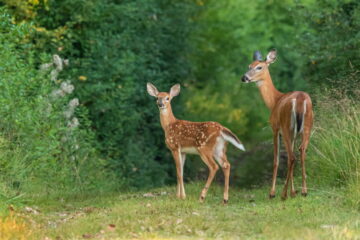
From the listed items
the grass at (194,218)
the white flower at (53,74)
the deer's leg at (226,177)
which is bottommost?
the grass at (194,218)

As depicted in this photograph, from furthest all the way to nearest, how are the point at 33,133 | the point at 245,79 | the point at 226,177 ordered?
the point at 33,133 < the point at 245,79 < the point at 226,177

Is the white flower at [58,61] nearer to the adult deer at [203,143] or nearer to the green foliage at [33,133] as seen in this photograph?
the green foliage at [33,133]

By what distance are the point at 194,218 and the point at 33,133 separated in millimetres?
4019

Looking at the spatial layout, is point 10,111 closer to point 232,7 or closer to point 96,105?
point 96,105

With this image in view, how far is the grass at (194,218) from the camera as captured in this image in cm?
875

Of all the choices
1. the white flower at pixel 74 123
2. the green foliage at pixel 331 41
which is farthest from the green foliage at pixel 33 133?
the green foliage at pixel 331 41

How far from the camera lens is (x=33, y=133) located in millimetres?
12586

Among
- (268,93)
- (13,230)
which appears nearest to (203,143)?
(268,93)

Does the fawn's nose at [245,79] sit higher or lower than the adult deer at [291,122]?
higher

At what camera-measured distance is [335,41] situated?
1549 centimetres

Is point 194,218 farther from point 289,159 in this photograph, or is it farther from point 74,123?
point 74,123

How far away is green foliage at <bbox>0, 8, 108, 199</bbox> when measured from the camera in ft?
39.3

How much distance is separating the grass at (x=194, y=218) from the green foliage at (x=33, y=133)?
0.68m

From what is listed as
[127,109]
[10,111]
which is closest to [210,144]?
[10,111]
